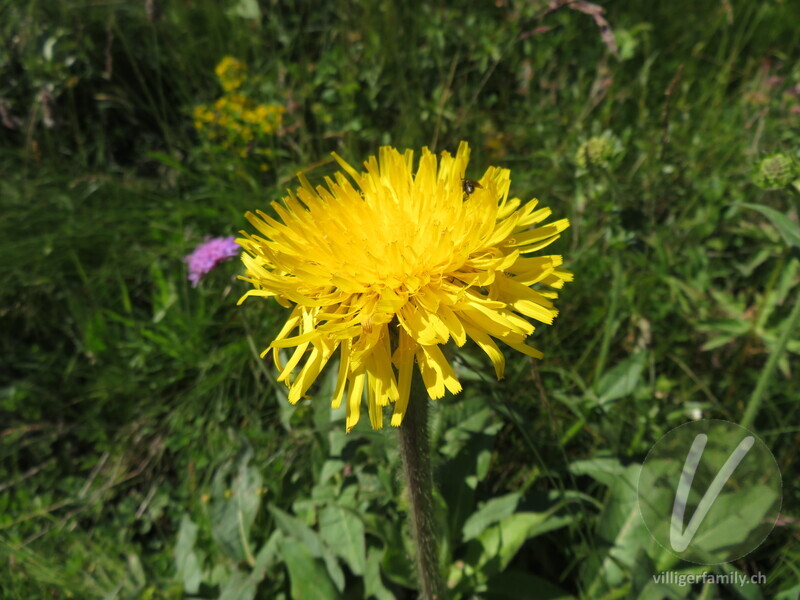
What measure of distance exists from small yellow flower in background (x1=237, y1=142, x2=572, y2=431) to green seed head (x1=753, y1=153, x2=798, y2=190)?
0.93m

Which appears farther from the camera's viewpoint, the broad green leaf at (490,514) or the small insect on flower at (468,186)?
the broad green leaf at (490,514)

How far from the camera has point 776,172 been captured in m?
2.02

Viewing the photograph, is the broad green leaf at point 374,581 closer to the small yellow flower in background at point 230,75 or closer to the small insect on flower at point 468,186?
the small insect on flower at point 468,186

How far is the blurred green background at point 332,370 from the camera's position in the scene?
2.38 meters

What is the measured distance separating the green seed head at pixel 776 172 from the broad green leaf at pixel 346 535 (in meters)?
2.06

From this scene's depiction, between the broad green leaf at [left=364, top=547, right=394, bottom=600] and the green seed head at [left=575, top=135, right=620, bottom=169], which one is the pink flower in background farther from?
the green seed head at [left=575, top=135, right=620, bottom=169]

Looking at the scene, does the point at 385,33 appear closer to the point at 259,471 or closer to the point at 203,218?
the point at 203,218

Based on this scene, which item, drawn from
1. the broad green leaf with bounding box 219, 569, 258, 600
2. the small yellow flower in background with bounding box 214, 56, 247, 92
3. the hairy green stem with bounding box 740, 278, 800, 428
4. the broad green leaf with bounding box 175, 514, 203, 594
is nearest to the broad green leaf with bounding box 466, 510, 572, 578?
the hairy green stem with bounding box 740, 278, 800, 428

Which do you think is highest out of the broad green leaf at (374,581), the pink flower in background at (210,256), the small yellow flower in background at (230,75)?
the small yellow flower in background at (230,75)

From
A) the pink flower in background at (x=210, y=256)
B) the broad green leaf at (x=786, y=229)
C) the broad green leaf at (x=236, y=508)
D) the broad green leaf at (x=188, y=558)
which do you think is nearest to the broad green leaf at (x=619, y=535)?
the broad green leaf at (x=786, y=229)

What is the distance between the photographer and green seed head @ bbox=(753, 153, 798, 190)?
78.5 inches

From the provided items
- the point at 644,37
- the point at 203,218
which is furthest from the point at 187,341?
the point at 644,37

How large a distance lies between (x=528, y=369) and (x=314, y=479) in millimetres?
1184

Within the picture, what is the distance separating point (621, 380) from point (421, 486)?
3.77 feet
